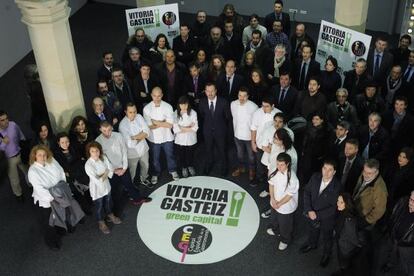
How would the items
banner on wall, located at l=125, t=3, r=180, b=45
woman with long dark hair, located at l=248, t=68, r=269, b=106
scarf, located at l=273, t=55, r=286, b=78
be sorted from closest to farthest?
woman with long dark hair, located at l=248, t=68, r=269, b=106, scarf, located at l=273, t=55, r=286, b=78, banner on wall, located at l=125, t=3, r=180, b=45

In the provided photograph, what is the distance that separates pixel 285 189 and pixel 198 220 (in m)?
1.72

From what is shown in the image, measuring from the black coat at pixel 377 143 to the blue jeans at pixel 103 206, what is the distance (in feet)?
12.3

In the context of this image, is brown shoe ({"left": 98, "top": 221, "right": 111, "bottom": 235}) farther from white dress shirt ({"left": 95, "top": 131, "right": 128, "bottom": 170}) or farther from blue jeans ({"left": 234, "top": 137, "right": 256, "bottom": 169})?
blue jeans ({"left": 234, "top": 137, "right": 256, "bottom": 169})

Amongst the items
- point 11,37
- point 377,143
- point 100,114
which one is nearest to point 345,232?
point 377,143

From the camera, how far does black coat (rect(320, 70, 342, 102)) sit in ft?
28.0

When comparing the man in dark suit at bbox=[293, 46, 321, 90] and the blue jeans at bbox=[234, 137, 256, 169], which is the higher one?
the man in dark suit at bbox=[293, 46, 321, 90]

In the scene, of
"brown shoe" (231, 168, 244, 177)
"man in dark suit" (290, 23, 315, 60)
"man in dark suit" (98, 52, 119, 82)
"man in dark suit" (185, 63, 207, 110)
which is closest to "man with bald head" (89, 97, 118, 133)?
"man in dark suit" (98, 52, 119, 82)

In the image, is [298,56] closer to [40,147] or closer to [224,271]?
[224,271]

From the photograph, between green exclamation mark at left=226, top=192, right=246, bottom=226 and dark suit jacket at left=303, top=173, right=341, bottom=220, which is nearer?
dark suit jacket at left=303, top=173, right=341, bottom=220

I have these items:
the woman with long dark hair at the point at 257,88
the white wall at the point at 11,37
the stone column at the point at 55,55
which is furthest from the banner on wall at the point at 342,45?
the white wall at the point at 11,37

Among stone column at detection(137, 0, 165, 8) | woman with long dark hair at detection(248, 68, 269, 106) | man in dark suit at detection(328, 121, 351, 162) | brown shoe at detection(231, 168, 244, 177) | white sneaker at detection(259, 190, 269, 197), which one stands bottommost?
white sneaker at detection(259, 190, 269, 197)

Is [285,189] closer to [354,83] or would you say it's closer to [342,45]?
[354,83]

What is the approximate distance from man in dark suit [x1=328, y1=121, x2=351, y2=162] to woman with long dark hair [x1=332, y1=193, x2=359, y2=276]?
1073mm

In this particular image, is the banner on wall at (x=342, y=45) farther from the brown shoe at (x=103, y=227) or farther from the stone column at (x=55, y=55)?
the brown shoe at (x=103, y=227)
